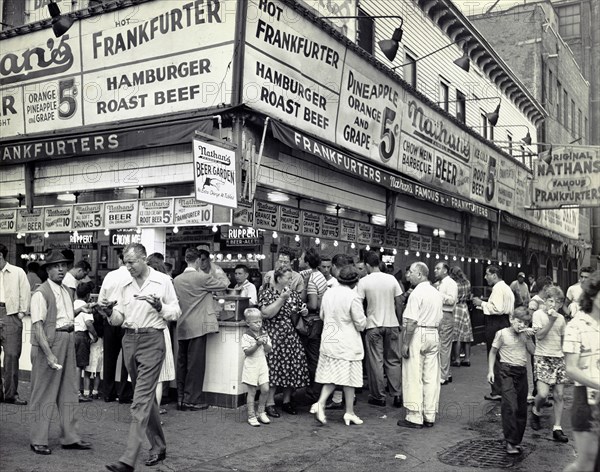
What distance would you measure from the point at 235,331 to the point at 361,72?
18.8 feet

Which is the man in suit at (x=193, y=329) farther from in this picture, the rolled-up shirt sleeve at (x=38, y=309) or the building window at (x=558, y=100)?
the building window at (x=558, y=100)

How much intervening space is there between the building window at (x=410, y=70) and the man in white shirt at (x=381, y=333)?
797 cm

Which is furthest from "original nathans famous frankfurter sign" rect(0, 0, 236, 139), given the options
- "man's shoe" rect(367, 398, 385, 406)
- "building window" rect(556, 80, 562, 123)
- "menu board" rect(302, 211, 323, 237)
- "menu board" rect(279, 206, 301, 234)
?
"building window" rect(556, 80, 562, 123)

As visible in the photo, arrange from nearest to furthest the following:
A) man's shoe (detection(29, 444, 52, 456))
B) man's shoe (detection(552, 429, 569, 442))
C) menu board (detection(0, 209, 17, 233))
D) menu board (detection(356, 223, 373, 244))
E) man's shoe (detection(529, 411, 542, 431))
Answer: man's shoe (detection(29, 444, 52, 456)), man's shoe (detection(552, 429, 569, 442)), man's shoe (detection(529, 411, 542, 431)), menu board (detection(0, 209, 17, 233)), menu board (detection(356, 223, 373, 244))

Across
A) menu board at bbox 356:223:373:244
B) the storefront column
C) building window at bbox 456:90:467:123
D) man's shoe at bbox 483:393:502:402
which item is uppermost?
building window at bbox 456:90:467:123

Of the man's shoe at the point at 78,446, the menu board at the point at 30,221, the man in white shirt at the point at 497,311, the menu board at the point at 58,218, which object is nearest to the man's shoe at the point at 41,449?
the man's shoe at the point at 78,446

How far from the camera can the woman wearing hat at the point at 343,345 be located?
773 centimetres

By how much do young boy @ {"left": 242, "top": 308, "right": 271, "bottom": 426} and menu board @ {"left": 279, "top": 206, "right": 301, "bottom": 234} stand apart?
2793 millimetres

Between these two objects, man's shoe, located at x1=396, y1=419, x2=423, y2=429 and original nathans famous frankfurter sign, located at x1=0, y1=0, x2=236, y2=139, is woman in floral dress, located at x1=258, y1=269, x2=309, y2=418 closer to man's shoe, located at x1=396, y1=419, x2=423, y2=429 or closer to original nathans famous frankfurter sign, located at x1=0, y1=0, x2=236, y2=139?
man's shoe, located at x1=396, y1=419, x2=423, y2=429

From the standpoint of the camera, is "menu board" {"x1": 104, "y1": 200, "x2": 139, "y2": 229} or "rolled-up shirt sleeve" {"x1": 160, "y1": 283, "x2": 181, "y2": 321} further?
"menu board" {"x1": 104, "y1": 200, "x2": 139, "y2": 229}

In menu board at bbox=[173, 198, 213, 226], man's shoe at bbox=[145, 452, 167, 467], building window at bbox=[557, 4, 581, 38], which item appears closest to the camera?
man's shoe at bbox=[145, 452, 167, 467]

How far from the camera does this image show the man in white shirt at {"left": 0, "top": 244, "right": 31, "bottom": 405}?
27.6 feet

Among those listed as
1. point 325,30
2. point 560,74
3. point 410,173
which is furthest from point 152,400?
point 560,74

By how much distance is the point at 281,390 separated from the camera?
895 cm
